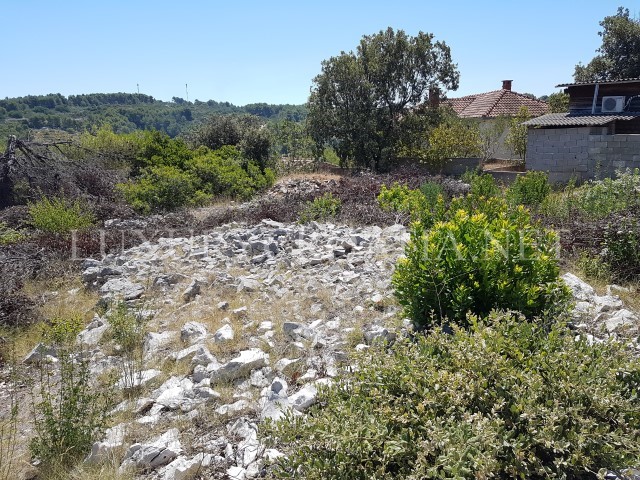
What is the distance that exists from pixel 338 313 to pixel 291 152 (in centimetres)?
1403

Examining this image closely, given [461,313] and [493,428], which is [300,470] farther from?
[461,313]

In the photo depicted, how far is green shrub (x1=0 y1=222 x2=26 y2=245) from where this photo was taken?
6645 millimetres

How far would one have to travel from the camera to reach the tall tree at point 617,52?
22219mm

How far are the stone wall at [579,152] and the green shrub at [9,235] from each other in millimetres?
12986

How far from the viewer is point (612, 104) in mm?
17000

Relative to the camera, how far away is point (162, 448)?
7.48ft

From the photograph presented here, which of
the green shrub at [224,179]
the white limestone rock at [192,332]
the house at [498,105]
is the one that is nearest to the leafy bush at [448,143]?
the green shrub at [224,179]

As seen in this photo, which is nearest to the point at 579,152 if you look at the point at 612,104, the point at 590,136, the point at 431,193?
Result: the point at 590,136

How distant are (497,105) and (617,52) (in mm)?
6972

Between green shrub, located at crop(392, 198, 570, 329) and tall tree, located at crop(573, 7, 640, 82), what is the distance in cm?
2559

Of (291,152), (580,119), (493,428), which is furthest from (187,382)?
(580,119)

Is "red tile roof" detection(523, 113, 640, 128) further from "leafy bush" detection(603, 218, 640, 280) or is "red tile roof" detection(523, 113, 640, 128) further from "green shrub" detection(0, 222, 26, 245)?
"green shrub" detection(0, 222, 26, 245)

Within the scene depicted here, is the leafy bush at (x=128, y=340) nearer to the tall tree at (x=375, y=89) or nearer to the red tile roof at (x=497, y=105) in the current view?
the tall tree at (x=375, y=89)

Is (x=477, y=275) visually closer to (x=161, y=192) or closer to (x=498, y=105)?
(x=161, y=192)
